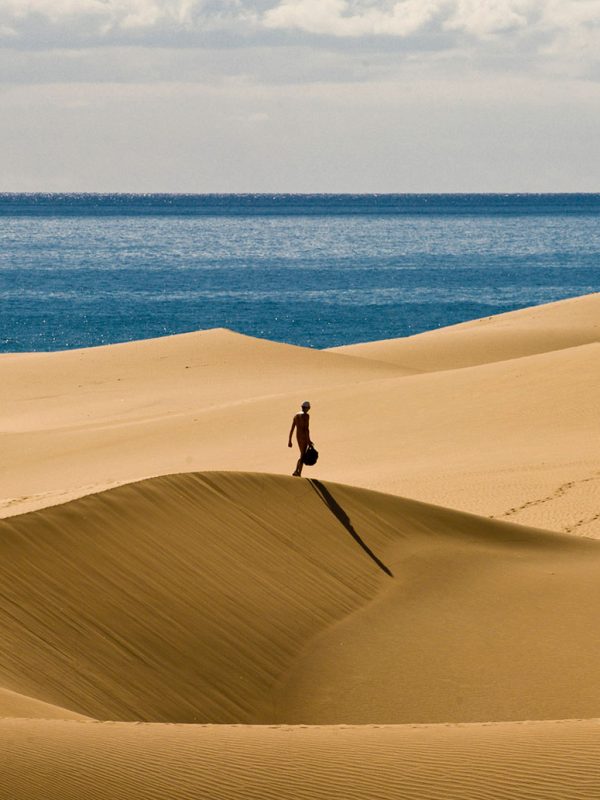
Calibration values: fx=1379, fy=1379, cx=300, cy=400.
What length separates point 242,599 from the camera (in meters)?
11.0

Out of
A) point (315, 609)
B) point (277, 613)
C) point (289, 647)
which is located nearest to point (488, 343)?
point (315, 609)

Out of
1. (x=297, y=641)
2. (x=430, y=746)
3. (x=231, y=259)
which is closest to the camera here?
(x=430, y=746)

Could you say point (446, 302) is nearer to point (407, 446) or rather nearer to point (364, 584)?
point (407, 446)

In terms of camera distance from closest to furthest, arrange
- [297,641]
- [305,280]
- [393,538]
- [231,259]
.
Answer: [297,641]
[393,538]
[305,280]
[231,259]

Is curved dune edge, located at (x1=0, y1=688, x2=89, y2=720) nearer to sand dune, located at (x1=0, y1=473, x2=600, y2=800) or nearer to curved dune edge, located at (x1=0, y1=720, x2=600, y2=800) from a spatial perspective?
sand dune, located at (x1=0, y1=473, x2=600, y2=800)

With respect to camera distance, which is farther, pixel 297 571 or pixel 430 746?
pixel 297 571

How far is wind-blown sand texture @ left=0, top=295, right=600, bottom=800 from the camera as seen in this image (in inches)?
256

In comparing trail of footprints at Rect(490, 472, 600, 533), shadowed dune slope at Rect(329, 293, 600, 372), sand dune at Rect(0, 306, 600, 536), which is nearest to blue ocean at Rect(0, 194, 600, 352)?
shadowed dune slope at Rect(329, 293, 600, 372)

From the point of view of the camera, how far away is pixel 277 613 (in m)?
11.1

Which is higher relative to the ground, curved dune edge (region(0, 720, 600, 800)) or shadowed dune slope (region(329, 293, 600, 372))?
curved dune edge (region(0, 720, 600, 800))

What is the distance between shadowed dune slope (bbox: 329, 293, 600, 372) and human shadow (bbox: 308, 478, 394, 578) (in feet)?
66.1

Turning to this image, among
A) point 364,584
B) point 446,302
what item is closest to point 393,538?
point 364,584

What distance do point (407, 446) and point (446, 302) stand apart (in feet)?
134

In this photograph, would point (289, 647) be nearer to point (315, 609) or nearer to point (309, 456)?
point (315, 609)
